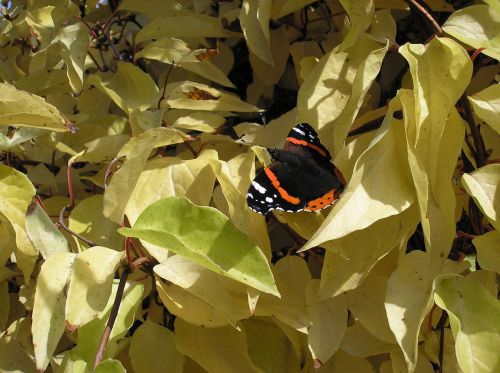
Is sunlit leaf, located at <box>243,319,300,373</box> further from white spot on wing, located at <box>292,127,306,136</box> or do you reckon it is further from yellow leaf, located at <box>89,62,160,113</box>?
yellow leaf, located at <box>89,62,160,113</box>

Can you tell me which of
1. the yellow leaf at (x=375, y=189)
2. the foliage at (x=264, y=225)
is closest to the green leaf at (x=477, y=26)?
the foliage at (x=264, y=225)

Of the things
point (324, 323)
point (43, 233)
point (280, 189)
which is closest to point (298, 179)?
point (280, 189)

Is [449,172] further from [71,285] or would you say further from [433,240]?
[71,285]

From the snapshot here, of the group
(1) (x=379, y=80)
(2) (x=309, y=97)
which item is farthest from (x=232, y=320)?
(1) (x=379, y=80)

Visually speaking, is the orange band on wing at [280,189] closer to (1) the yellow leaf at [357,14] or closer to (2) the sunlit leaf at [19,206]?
(1) the yellow leaf at [357,14]

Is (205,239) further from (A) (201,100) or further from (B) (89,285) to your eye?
(A) (201,100)
